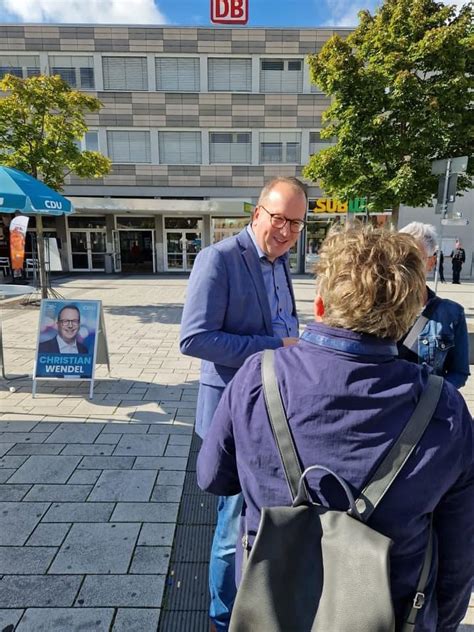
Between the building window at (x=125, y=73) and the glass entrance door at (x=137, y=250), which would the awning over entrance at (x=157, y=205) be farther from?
the building window at (x=125, y=73)

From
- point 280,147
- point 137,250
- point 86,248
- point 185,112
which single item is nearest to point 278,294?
point 280,147

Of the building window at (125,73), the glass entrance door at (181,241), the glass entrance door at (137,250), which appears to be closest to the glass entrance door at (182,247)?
the glass entrance door at (181,241)

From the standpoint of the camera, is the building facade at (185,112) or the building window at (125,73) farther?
the building window at (125,73)

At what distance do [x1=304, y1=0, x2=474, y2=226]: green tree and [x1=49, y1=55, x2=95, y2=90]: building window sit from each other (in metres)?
15.7

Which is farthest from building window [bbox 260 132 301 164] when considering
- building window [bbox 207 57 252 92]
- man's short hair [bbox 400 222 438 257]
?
man's short hair [bbox 400 222 438 257]

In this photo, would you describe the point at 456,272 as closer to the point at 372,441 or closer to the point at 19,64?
the point at 372,441

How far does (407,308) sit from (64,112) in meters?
11.8

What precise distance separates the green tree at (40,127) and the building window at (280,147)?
11611 mm

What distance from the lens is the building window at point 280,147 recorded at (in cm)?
2055

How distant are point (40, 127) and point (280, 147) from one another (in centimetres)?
1321

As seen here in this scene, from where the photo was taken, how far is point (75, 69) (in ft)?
66.5

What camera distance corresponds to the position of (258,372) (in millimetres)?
1081

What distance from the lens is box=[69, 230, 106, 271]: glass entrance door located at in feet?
71.3

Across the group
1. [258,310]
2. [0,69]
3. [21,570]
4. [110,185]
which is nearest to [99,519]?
[21,570]
